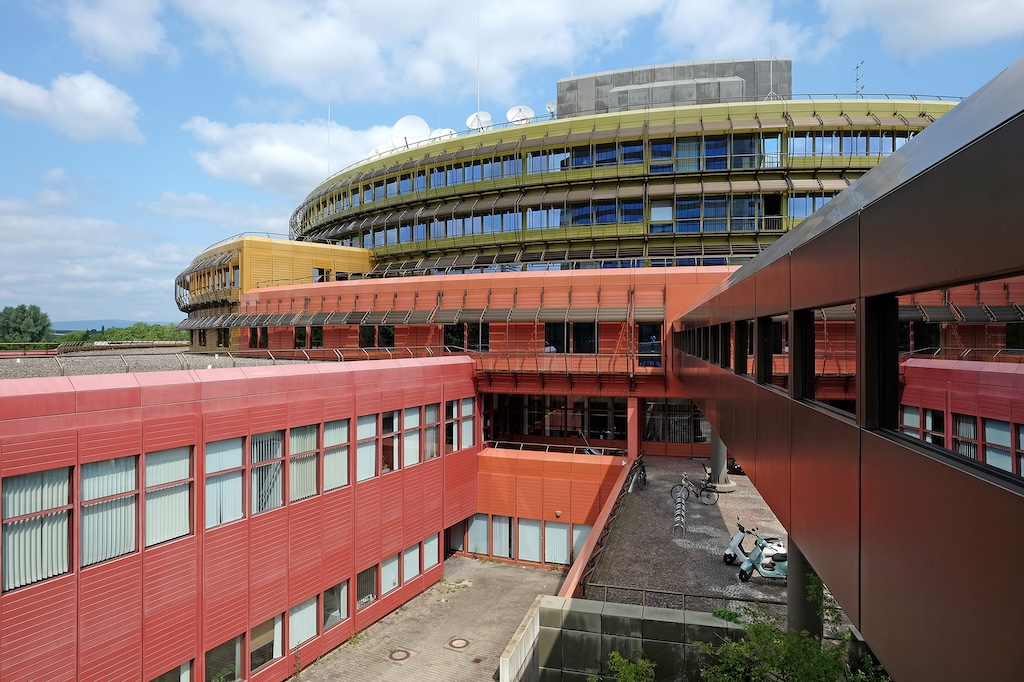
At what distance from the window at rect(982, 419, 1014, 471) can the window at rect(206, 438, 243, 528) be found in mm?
17461

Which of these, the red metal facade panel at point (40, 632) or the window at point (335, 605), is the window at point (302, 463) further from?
the red metal facade panel at point (40, 632)

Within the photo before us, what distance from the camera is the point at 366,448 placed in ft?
75.2

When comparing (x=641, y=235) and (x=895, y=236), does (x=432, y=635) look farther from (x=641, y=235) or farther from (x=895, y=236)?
(x=641, y=235)

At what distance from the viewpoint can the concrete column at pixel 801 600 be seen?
10.5 metres

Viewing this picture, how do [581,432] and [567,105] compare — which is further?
[567,105]

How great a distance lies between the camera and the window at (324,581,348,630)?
21312 millimetres

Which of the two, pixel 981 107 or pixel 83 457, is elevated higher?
pixel 981 107

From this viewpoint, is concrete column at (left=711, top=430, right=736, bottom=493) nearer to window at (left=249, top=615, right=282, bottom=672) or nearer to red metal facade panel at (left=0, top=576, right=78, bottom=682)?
window at (left=249, top=615, right=282, bottom=672)

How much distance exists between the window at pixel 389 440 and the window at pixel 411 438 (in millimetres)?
450

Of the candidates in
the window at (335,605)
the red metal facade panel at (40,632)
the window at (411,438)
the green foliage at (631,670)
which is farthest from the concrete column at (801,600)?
the window at (411,438)

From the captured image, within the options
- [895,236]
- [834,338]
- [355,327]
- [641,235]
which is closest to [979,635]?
[895,236]

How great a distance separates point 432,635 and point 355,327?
22026mm

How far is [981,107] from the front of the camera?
3166mm

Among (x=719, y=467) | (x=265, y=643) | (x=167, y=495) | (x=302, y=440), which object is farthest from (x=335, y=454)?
(x=719, y=467)
